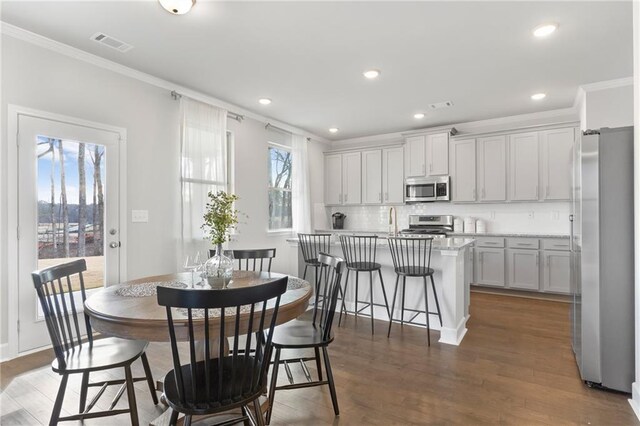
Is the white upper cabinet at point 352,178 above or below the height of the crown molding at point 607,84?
below

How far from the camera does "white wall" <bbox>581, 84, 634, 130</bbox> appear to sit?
3.88 meters

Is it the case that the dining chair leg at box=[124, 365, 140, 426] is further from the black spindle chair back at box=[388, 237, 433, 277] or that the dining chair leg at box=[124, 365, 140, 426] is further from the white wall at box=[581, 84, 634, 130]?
the white wall at box=[581, 84, 634, 130]

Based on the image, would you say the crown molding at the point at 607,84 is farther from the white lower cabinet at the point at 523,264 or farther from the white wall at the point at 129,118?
the white wall at the point at 129,118

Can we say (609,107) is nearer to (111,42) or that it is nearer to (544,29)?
(544,29)

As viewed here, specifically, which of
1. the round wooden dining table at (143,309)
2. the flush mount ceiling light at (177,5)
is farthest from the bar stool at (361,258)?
the flush mount ceiling light at (177,5)

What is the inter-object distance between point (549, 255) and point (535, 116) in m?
2.09

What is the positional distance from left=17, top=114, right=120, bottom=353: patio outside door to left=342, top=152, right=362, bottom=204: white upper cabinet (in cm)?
413

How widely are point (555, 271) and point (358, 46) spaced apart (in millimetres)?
3976

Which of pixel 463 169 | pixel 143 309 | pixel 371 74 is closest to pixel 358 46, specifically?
pixel 371 74

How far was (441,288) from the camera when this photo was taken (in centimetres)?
349

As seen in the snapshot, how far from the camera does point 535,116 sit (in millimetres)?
5227

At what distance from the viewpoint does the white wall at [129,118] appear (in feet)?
9.30

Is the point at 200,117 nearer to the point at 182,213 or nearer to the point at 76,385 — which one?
the point at 182,213

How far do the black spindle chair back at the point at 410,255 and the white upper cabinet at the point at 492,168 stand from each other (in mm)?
2437
